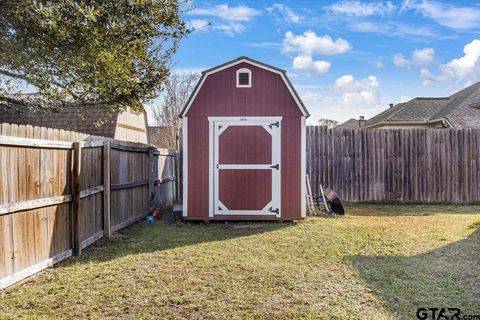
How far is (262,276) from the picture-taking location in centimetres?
440

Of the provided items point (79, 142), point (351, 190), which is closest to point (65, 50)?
point (79, 142)

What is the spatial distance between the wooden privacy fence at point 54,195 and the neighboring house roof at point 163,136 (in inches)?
516

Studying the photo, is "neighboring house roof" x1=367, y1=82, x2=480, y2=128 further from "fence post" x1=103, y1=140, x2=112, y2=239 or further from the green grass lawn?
"fence post" x1=103, y1=140, x2=112, y2=239

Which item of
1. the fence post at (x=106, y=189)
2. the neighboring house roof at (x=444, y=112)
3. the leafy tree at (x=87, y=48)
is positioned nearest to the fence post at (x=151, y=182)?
the leafy tree at (x=87, y=48)

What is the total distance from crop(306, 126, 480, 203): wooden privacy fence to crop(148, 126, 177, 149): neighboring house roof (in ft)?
36.5

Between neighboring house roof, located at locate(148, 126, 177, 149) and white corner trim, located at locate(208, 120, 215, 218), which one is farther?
neighboring house roof, located at locate(148, 126, 177, 149)

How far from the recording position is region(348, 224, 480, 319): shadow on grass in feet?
11.7

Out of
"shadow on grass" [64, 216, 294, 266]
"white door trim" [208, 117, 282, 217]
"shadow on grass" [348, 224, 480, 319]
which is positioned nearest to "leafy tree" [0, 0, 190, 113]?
"white door trim" [208, 117, 282, 217]

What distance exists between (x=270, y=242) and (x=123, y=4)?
437 cm

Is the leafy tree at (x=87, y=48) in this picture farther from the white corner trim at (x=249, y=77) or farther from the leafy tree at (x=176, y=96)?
the leafy tree at (x=176, y=96)

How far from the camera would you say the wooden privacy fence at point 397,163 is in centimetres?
1050

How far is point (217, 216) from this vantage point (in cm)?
801

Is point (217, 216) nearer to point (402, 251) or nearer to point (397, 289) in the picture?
point (402, 251)
